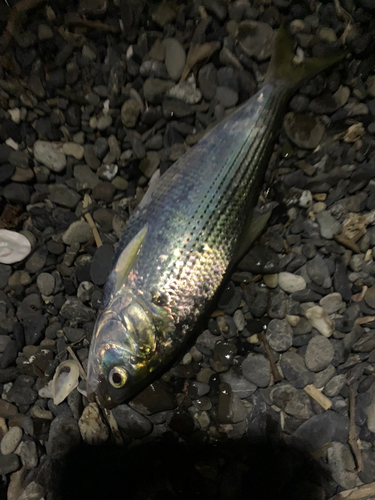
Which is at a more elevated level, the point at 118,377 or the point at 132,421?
the point at 118,377

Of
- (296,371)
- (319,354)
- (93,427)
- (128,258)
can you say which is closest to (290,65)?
(128,258)

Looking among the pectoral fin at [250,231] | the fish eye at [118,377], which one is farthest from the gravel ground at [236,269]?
the fish eye at [118,377]

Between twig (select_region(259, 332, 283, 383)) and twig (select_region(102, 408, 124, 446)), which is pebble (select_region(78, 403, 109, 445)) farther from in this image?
twig (select_region(259, 332, 283, 383))

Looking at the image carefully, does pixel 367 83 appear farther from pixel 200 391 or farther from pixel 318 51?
pixel 200 391

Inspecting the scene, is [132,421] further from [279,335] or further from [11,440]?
[279,335]

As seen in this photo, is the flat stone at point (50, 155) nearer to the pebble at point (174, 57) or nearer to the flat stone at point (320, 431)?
the pebble at point (174, 57)

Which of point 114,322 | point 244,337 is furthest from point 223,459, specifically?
point 114,322
